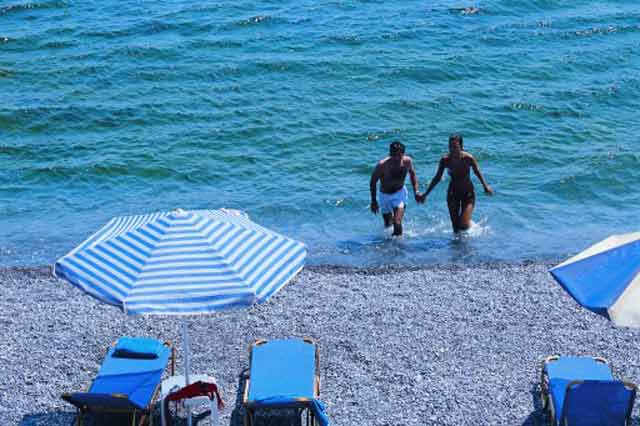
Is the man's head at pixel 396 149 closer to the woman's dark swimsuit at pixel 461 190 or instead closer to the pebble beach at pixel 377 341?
the woman's dark swimsuit at pixel 461 190

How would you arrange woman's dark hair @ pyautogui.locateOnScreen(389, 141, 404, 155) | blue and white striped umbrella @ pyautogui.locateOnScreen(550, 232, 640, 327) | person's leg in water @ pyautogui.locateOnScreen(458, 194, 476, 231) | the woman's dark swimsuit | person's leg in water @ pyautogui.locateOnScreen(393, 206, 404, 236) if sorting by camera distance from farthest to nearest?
person's leg in water @ pyautogui.locateOnScreen(458, 194, 476, 231) < person's leg in water @ pyautogui.locateOnScreen(393, 206, 404, 236) < the woman's dark swimsuit < woman's dark hair @ pyautogui.locateOnScreen(389, 141, 404, 155) < blue and white striped umbrella @ pyautogui.locateOnScreen(550, 232, 640, 327)

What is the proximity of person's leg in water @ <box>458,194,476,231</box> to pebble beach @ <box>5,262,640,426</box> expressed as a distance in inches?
84.6

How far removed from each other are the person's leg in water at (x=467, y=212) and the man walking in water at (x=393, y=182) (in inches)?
36.7

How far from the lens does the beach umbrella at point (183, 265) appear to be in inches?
288

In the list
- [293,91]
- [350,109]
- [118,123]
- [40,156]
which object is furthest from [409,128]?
[40,156]

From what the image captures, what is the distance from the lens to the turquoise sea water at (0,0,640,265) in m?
15.8

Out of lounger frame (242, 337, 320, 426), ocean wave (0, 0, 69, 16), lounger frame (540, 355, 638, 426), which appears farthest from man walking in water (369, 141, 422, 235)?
ocean wave (0, 0, 69, 16)

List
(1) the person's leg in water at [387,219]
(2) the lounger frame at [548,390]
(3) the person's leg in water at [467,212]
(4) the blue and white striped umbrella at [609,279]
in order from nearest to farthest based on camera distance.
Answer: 1. (4) the blue and white striped umbrella at [609,279]
2. (2) the lounger frame at [548,390]
3. (3) the person's leg in water at [467,212]
4. (1) the person's leg in water at [387,219]

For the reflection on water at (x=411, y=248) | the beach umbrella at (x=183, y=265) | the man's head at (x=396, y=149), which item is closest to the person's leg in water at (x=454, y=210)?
the reflection on water at (x=411, y=248)

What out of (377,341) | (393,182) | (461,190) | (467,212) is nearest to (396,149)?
(393,182)

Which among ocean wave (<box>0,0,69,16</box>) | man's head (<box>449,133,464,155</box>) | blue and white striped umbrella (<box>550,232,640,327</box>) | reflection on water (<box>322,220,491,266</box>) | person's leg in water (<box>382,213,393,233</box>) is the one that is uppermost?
blue and white striped umbrella (<box>550,232,640,327</box>)

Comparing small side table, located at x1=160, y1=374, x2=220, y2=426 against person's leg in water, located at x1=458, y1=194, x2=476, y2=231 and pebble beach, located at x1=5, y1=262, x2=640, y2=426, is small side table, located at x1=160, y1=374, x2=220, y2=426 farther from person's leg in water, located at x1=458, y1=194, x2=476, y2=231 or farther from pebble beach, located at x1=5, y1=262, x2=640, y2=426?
person's leg in water, located at x1=458, y1=194, x2=476, y2=231

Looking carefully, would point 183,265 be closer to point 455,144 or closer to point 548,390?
point 548,390

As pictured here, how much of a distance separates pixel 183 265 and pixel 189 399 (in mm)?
1352
